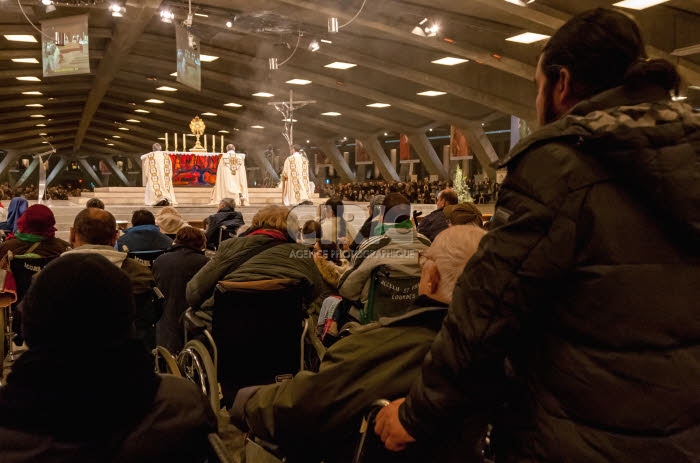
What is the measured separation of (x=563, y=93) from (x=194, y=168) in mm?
16265

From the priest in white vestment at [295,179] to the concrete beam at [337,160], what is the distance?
719 inches

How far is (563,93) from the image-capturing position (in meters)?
1.38

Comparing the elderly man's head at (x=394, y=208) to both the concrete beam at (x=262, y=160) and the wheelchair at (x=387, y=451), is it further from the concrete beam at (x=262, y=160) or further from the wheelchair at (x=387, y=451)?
the concrete beam at (x=262, y=160)

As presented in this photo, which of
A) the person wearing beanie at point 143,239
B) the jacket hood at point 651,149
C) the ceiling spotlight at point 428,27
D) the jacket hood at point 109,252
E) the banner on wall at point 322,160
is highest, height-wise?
the ceiling spotlight at point 428,27

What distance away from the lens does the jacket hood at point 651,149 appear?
1.15 metres

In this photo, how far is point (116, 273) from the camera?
130 cm

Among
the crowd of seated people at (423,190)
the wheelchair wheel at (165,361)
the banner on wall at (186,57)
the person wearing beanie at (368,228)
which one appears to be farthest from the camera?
the crowd of seated people at (423,190)

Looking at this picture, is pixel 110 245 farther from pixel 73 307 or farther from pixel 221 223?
pixel 221 223

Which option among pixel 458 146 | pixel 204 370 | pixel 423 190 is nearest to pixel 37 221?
pixel 204 370

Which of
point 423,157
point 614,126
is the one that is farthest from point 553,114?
point 423,157

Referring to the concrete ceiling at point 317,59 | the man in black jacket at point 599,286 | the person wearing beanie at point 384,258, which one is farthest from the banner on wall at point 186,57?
the man in black jacket at point 599,286

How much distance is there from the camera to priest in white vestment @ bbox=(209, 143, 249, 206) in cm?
1600

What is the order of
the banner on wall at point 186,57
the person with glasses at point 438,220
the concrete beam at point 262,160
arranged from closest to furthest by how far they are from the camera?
the person with glasses at point 438,220
the banner on wall at point 186,57
the concrete beam at point 262,160

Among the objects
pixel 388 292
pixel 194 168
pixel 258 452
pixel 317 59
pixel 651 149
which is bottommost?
pixel 258 452
